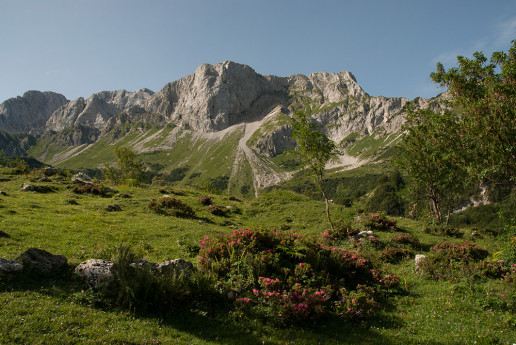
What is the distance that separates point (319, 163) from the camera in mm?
22281

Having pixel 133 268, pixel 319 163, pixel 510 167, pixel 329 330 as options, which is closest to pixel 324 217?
pixel 319 163

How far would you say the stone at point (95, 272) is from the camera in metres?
8.75

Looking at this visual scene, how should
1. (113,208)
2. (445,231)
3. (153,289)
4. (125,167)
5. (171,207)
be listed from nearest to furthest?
(153,289) → (113,208) → (445,231) → (171,207) → (125,167)

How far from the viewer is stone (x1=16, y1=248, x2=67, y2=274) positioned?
9.30 metres

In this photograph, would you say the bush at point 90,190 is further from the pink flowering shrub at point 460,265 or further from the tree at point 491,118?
the tree at point 491,118

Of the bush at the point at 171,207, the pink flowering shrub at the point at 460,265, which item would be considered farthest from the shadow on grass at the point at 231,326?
the bush at the point at 171,207

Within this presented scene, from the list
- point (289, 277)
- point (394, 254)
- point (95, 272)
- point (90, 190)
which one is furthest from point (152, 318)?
point (90, 190)

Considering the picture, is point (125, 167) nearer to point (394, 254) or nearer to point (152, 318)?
point (394, 254)

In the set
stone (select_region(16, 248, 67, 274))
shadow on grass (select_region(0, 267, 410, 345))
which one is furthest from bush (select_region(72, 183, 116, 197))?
shadow on grass (select_region(0, 267, 410, 345))

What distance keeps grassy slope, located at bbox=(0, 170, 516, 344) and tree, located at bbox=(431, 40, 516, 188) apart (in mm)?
6935

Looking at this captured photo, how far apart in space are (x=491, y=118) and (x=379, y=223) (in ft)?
40.4

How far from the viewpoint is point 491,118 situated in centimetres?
1448

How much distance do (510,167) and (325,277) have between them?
41.0ft

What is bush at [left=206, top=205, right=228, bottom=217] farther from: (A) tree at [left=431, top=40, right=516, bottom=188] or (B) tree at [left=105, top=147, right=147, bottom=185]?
(B) tree at [left=105, top=147, right=147, bottom=185]
